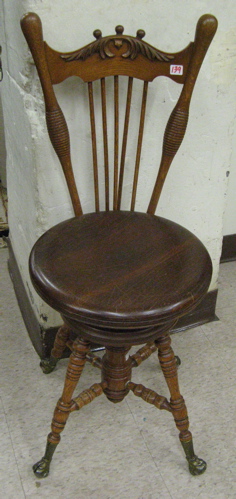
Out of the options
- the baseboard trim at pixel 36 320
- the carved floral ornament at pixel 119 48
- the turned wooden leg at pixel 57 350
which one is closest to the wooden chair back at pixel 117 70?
the carved floral ornament at pixel 119 48

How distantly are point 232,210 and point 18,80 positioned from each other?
1.04m

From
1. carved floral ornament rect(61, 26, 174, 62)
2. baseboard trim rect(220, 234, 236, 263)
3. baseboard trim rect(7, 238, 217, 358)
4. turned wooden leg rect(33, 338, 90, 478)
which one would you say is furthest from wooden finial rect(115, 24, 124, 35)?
baseboard trim rect(220, 234, 236, 263)

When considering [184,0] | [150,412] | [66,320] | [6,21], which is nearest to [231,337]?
[150,412]

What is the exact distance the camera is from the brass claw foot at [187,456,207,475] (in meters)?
1.40

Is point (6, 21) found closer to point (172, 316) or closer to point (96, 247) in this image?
point (96, 247)

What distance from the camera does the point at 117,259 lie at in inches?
47.6

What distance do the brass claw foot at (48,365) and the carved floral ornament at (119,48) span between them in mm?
871

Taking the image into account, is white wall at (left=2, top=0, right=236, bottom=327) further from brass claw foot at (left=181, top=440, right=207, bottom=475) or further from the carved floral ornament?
brass claw foot at (left=181, top=440, right=207, bottom=475)

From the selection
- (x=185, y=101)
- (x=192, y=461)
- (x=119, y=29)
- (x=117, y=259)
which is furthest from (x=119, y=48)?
(x=192, y=461)

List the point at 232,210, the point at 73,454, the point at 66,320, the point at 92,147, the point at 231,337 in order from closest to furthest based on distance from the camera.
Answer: the point at 66,320 → the point at 92,147 → the point at 73,454 → the point at 231,337 → the point at 232,210

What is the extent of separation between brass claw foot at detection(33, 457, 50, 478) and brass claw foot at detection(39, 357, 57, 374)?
0.32 metres

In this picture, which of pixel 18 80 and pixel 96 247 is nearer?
pixel 96 247

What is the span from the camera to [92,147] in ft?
4.41

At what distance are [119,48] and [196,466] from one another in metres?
1.05
